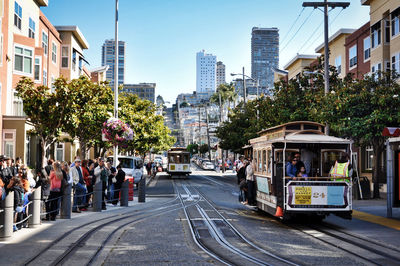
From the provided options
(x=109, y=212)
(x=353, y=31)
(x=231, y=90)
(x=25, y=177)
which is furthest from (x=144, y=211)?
(x=231, y=90)

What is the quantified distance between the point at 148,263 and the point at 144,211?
10.3 metres

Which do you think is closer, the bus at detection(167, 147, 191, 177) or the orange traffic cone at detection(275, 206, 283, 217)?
the orange traffic cone at detection(275, 206, 283, 217)

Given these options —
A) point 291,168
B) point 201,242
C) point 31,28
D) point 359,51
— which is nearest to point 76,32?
point 31,28

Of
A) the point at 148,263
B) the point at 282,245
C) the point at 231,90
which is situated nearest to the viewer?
the point at 148,263

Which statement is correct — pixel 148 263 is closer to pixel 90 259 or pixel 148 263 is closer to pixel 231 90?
pixel 90 259

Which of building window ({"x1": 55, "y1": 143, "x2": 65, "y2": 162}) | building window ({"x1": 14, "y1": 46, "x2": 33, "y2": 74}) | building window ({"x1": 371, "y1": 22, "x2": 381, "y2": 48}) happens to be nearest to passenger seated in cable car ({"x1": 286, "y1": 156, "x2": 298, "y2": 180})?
building window ({"x1": 14, "y1": 46, "x2": 33, "y2": 74})

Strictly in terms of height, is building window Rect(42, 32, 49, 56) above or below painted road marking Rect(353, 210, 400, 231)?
above

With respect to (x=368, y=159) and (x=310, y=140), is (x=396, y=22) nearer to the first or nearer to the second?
(x=368, y=159)

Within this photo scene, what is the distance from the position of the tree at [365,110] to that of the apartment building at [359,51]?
12099 mm

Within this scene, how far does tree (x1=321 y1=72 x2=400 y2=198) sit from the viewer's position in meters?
23.2

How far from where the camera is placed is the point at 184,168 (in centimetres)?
5391

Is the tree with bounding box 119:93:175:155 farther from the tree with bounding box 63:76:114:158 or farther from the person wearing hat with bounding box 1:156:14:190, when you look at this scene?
the person wearing hat with bounding box 1:156:14:190

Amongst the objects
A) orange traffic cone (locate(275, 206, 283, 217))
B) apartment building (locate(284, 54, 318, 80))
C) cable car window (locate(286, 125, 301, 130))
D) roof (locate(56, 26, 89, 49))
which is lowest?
orange traffic cone (locate(275, 206, 283, 217))

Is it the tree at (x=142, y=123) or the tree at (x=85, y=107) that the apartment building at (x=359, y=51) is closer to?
the tree at (x=142, y=123)
